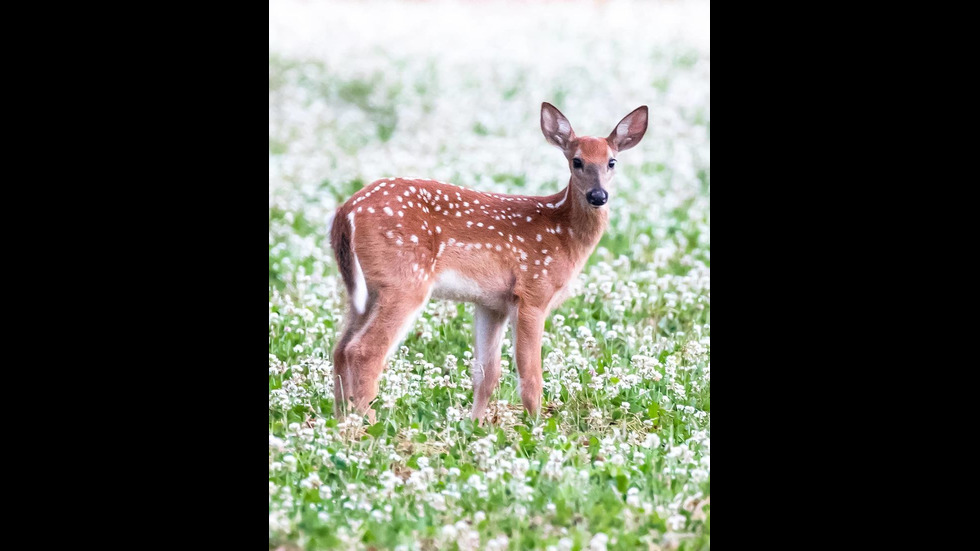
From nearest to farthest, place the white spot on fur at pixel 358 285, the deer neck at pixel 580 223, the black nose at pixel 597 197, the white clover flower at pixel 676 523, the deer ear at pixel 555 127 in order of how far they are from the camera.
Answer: the white clover flower at pixel 676 523 < the white spot on fur at pixel 358 285 < the black nose at pixel 597 197 < the deer ear at pixel 555 127 < the deer neck at pixel 580 223

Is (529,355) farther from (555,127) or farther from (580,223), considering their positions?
(555,127)

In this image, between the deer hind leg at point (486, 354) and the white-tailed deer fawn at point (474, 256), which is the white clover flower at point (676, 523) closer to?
the white-tailed deer fawn at point (474, 256)

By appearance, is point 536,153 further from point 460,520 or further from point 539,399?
point 460,520

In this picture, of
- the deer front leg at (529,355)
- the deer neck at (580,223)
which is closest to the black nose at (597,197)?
the deer neck at (580,223)

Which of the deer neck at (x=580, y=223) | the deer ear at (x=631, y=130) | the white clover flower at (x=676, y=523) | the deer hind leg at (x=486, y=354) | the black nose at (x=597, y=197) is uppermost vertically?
the deer ear at (x=631, y=130)

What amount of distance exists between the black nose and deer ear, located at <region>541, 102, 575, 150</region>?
0.33 metres

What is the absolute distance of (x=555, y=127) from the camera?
17.5ft

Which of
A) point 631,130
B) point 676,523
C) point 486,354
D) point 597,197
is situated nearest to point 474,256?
point 486,354

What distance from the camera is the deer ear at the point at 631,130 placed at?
17.5 ft

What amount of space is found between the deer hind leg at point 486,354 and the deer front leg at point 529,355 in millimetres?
206

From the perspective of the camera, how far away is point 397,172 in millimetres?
9844

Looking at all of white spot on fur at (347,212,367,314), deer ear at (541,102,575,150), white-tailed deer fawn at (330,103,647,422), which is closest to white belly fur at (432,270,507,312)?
white-tailed deer fawn at (330,103,647,422)
